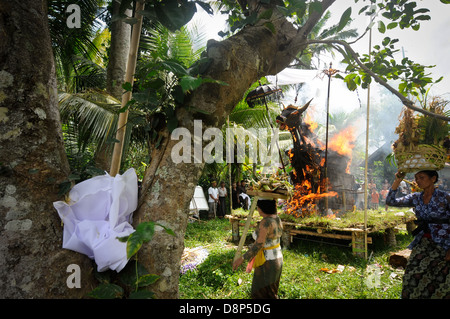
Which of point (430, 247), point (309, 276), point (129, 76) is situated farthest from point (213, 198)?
point (129, 76)

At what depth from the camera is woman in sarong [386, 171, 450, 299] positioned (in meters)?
2.78

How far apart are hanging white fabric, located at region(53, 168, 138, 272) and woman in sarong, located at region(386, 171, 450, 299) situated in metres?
3.20

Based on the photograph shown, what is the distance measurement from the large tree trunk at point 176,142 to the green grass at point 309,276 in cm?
261

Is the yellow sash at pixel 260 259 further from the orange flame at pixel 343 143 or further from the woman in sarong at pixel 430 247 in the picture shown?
the orange flame at pixel 343 143

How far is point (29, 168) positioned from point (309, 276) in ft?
15.3

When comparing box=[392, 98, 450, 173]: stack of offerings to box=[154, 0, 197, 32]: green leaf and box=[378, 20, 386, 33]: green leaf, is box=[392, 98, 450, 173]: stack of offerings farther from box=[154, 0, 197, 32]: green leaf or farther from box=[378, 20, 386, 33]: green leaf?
box=[154, 0, 197, 32]: green leaf

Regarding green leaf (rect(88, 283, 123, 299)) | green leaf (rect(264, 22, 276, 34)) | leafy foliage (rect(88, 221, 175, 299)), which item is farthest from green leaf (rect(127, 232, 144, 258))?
green leaf (rect(264, 22, 276, 34))

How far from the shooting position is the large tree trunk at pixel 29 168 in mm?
1268

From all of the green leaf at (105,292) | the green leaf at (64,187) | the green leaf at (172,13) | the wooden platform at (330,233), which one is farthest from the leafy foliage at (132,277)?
the wooden platform at (330,233)

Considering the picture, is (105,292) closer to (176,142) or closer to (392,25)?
(176,142)

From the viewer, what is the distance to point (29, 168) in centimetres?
139

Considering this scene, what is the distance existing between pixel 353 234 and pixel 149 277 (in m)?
5.42
